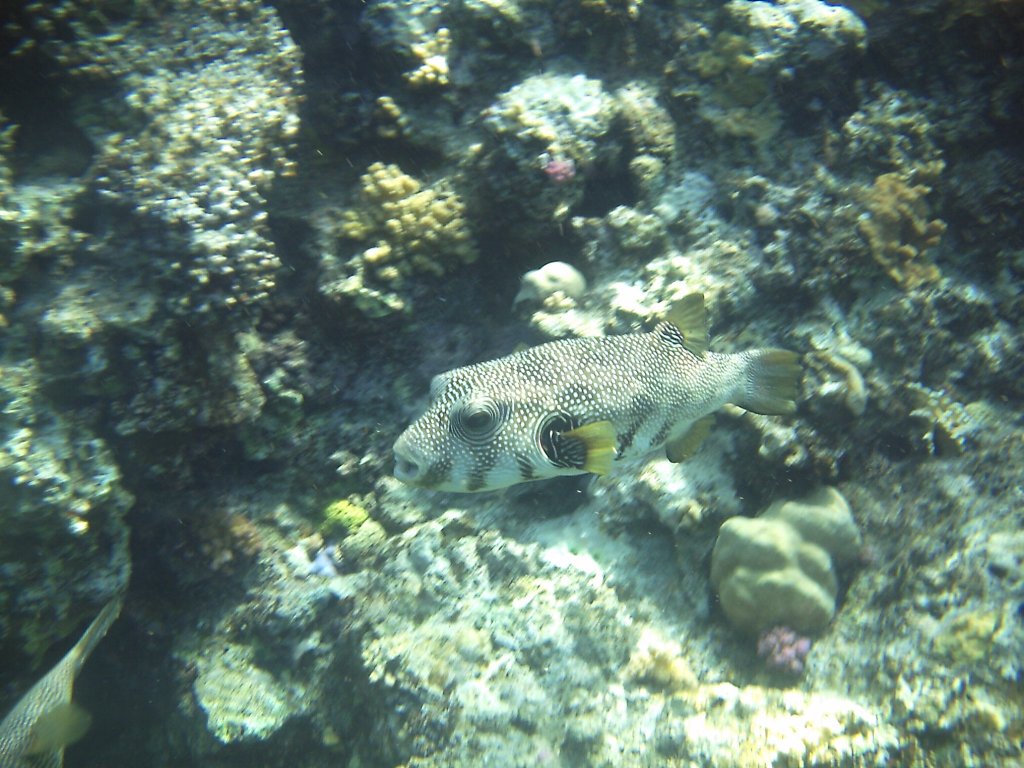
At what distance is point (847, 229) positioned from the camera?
4.09 meters

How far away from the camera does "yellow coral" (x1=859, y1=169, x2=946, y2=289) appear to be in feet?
13.4

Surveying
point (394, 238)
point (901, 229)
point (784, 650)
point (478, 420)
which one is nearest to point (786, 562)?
point (784, 650)

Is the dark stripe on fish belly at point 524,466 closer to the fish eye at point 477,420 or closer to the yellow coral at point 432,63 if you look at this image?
the fish eye at point 477,420

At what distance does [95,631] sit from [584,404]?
3759 millimetres

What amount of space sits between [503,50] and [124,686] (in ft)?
20.5

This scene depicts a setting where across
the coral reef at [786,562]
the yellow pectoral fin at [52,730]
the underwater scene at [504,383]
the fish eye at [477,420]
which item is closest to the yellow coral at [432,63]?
the underwater scene at [504,383]

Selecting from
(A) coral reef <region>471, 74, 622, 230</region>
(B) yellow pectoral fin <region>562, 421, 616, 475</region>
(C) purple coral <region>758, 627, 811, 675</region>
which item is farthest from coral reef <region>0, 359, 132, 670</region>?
(C) purple coral <region>758, 627, 811, 675</region>

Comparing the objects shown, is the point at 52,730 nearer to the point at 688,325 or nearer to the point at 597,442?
the point at 597,442

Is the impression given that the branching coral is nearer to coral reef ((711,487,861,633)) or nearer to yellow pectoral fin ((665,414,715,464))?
yellow pectoral fin ((665,414,715,464))

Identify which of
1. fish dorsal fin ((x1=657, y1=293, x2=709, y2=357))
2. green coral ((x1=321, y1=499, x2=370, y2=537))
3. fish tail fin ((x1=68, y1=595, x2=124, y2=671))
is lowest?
fish tail fin ((x1=68, y1=595, x2=124, y2=671))

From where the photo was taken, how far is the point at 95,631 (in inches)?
150

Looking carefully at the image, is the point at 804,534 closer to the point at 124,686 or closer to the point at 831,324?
the point at 831,324

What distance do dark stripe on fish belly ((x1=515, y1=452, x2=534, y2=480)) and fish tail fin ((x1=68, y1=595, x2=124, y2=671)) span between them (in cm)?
323

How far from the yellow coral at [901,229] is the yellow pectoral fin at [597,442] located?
286cm
